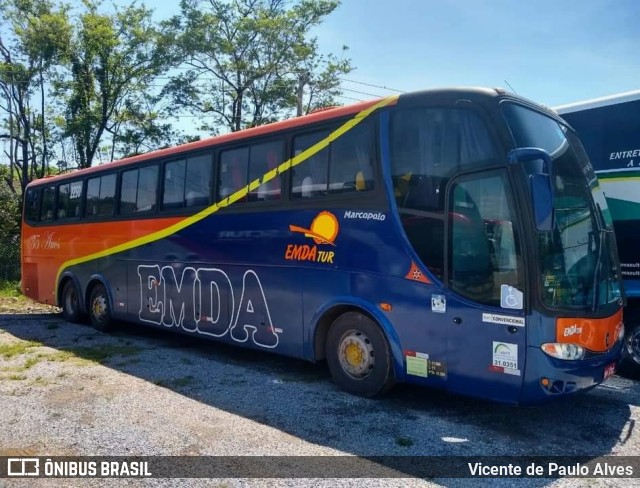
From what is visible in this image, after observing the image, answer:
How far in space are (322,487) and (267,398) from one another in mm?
2326

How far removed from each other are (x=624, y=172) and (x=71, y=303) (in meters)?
11.0

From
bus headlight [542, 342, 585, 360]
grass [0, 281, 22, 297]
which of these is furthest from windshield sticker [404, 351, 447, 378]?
grass [0, 281, 22, 297]

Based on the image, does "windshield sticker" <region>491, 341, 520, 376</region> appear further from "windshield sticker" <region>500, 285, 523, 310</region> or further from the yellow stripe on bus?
the yellow stripe on bus

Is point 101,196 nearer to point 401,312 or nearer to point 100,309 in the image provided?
point 100,309

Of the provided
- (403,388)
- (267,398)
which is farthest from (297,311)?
(403,388)

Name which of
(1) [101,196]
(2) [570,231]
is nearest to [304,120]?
(2) [570,231]

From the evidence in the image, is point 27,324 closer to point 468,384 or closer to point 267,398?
point 267,398

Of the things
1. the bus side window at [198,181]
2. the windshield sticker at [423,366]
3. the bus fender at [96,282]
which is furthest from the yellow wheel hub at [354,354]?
the bus fender at [96,282]

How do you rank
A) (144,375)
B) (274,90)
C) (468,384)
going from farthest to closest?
(274,90)
(144,375)
(468,384)

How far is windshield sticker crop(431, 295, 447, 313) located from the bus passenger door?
0.05 m

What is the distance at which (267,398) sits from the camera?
255 inches

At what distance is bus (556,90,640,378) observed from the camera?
737 centimetres

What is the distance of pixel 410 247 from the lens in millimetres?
5859

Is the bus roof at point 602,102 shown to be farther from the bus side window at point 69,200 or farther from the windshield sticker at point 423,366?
the bus side window at point 69,200
